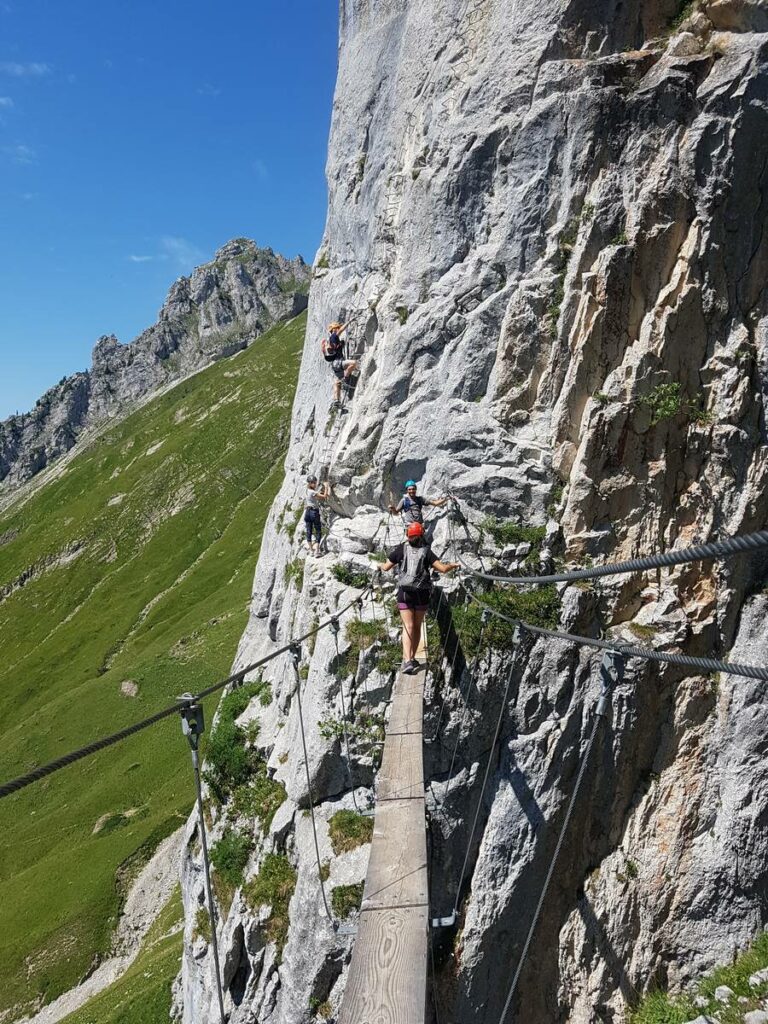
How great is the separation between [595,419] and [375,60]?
61.4 ft

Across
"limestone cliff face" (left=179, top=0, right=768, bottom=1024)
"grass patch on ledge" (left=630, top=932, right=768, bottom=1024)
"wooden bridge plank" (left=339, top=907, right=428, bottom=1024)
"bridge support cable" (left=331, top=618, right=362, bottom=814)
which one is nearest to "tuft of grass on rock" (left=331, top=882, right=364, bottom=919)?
"limestone cliff face" (left=179, top=0, right=768, bottom=1024)

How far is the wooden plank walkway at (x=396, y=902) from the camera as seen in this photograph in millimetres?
7613

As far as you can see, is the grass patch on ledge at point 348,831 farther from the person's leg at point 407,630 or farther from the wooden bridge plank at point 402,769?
the person's leg at point 407,630

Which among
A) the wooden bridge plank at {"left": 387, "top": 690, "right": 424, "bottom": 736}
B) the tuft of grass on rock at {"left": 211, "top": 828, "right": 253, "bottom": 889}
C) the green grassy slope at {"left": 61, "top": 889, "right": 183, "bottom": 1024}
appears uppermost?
the wooden bridge plank at {"left": 387, "top": 690, "right": 424, "bottom": 736}

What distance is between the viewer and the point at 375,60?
983 inches

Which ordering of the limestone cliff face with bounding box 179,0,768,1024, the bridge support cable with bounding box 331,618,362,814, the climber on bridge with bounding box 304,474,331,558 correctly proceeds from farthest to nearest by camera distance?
the climber on bridge with bounding box 304,474,331,558, the bridge support cable with bounding box 331,618,362,814, the limestone cliff face with bounding box 179,0,768,1024

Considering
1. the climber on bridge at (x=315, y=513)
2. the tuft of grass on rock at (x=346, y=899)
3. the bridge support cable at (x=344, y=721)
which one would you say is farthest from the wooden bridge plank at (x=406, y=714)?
the climber on bridge at (x=315, y=513)

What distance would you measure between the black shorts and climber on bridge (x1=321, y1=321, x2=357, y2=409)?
11.0 metres

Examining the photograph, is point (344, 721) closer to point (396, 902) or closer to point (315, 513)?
point (396, 902)

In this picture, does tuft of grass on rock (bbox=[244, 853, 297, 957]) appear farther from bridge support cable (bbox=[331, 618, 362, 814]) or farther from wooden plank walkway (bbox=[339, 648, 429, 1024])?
wooden plank walkway (bbox=[339, 648, 429, 1024])

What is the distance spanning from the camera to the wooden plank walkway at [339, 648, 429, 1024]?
7613 mm

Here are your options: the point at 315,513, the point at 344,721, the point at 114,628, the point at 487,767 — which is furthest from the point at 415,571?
the point at 114,628

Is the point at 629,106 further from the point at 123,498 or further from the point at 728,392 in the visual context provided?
the point at 123,498

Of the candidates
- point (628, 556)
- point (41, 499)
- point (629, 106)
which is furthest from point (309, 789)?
point (41, 499)
